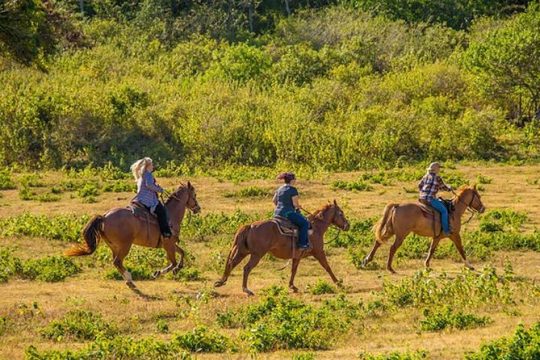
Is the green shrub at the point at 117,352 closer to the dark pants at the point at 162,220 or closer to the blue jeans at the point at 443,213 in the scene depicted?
the dark pants at the point at 162,220

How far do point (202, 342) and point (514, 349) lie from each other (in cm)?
463

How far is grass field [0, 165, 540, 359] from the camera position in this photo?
15.9 meters

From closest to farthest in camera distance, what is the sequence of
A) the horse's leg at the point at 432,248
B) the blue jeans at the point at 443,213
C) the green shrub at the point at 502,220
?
the blue jeans at the point at 443,213, the horse's leg at the point at 432,248, the green shrub at the point at 502,220

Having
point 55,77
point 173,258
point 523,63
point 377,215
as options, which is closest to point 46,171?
point 55,77

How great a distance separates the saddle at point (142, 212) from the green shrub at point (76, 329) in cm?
440

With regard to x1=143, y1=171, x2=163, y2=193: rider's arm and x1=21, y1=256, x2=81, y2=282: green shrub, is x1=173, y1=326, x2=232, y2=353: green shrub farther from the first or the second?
x1=21, y1=256, x2=81, y2=282: green shrub

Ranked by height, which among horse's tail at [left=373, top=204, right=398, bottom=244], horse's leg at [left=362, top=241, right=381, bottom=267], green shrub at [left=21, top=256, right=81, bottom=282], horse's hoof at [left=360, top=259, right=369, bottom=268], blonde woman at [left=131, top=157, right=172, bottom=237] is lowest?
horse's hoof at [left=360, top=259, right=369, bottom=268]

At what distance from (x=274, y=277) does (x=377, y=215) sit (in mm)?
7382

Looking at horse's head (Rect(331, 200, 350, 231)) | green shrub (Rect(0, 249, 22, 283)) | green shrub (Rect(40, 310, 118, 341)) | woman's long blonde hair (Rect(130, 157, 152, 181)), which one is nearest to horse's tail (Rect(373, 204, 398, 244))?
horse's head (Rect(331, 200, 350, 231))

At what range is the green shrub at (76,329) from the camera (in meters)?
16.5

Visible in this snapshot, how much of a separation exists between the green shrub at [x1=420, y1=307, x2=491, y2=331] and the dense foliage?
1812cm

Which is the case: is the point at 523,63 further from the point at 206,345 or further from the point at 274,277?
the point at 206,345

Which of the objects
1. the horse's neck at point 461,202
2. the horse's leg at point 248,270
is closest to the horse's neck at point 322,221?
the horse's leg at point 248,270

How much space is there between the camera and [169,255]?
22.1 meters
